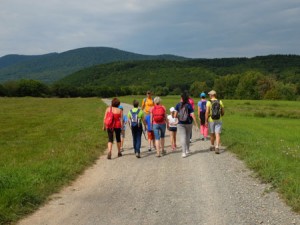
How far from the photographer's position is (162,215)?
6.56 m

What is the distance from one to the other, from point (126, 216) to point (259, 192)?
2954 millimetres

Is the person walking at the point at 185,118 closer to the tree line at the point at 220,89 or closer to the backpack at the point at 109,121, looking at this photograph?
the backpack at the point at 109,121

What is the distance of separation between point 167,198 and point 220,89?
121356 millimetres

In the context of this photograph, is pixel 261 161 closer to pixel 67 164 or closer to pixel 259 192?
pixel 259 192

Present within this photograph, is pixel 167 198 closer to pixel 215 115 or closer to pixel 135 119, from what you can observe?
pixel 135 119

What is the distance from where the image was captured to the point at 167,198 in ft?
24.7

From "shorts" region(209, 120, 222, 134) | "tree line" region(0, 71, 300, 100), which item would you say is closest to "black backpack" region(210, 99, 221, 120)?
"shorts" region(209, 120, 222, 134)

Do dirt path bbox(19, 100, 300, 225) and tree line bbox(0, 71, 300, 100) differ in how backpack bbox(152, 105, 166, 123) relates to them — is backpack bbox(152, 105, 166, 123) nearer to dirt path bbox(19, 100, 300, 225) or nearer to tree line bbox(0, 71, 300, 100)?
dirt path bbox(19, 100, 300, 225)

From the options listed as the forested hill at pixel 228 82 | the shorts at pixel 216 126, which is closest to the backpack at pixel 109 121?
the shorts at pixel 216 126

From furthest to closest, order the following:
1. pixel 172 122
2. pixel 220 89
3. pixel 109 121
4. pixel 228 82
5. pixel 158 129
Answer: pixel 220 89, pixel 228 82, pixel 172 122, pixel 158 129, pixel 109 121

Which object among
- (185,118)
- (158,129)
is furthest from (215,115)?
(158,129)

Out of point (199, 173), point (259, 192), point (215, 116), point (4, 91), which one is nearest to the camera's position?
point (259, 192)

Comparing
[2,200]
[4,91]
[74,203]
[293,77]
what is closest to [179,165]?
[74,203]

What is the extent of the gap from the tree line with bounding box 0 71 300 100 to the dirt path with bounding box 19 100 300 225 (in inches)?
3695
